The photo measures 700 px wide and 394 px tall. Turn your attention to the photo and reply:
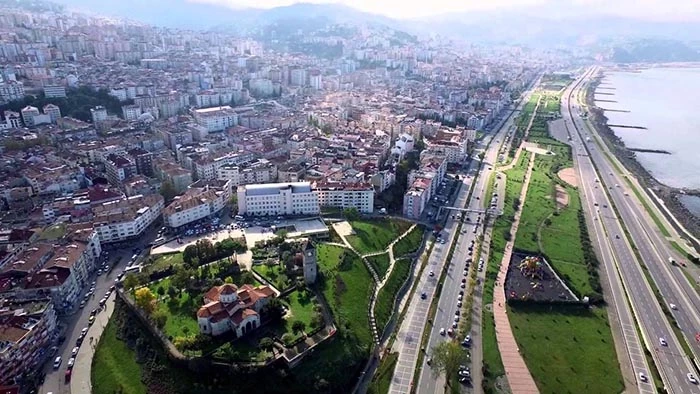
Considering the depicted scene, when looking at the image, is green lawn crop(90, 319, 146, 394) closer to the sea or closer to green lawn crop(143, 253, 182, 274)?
green lawn crop(143, 253, 182, 274)

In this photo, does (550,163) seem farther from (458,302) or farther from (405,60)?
(405,60)

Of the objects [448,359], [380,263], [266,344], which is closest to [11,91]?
[380,263]

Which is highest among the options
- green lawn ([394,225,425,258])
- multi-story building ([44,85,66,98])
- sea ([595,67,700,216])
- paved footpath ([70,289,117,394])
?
multi-story building ([44,85,66,98])

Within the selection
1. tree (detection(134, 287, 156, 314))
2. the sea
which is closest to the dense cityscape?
tree (detection(134, 287, 156, 314))

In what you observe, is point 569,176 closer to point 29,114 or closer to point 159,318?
point 159,318

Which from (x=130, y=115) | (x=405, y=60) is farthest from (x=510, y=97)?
(x=130, y=115)
